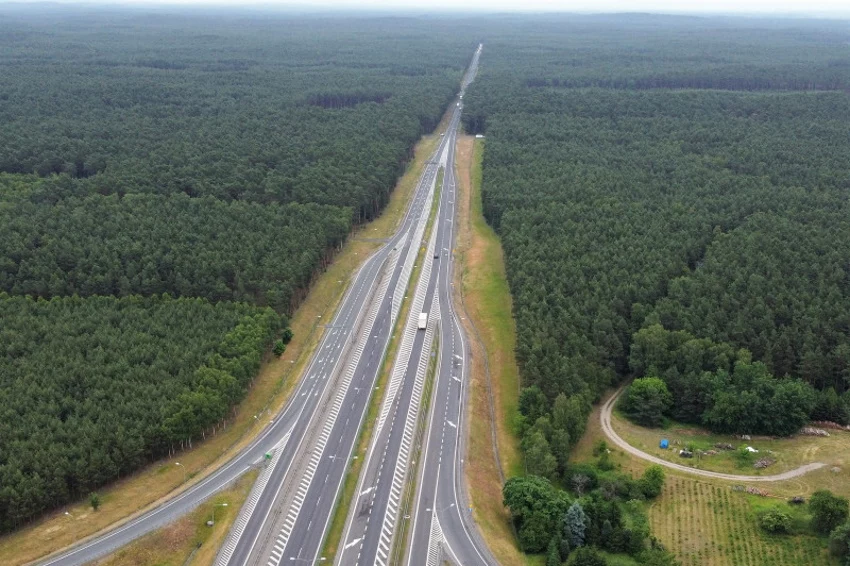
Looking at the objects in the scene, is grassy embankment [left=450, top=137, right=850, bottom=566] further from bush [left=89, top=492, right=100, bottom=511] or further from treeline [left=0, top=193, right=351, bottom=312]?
treeline [left=0, top=193, right=351, bottom=312]

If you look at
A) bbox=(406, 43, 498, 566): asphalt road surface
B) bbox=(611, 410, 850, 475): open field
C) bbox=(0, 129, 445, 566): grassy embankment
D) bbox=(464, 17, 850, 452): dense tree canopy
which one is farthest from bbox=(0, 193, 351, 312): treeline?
bbox=(611, 410, 850, 475): open field

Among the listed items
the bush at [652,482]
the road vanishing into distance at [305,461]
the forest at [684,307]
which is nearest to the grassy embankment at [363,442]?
the road vanishing into distance at [305,461]

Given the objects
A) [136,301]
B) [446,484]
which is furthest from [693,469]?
[136,301]

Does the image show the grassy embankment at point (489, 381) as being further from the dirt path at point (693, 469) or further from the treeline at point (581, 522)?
the dirt path at point (693, 469)

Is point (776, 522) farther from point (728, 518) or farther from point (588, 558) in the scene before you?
point (588, 558)

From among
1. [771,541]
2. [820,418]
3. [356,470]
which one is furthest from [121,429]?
[820,418]

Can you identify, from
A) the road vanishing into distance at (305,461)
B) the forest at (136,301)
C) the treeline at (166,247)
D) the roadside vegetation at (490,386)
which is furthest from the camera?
the treeline at (166,247)
